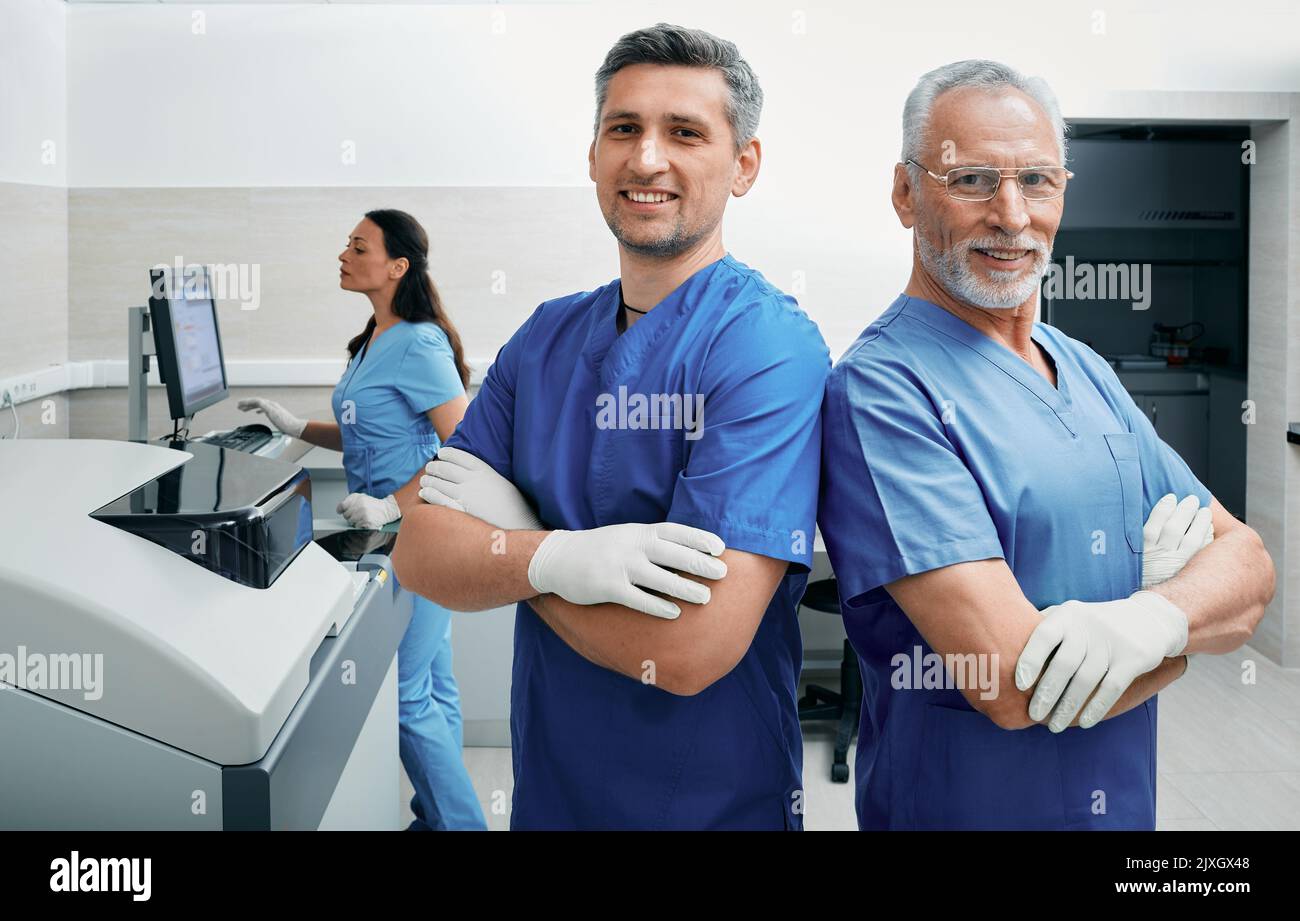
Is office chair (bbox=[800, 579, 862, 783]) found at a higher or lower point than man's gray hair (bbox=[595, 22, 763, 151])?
lower

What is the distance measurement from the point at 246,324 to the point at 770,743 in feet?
9.75

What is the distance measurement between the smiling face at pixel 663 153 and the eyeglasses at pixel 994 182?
0.74ft

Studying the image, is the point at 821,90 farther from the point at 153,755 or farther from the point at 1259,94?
the point at 153,755

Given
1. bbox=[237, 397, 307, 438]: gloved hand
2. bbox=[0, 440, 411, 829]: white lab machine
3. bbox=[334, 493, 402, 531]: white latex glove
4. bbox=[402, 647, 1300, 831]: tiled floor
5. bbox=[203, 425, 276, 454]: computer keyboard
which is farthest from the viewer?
bbox=[237, 397, 307, 438]: gloved hand

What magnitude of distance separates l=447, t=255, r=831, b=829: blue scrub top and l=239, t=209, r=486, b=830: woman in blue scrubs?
1.09 m

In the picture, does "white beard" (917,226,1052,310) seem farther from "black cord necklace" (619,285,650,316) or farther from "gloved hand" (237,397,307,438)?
"gloved hand" (237,397,307,438)

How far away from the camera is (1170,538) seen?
1.12 meters

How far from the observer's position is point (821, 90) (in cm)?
362

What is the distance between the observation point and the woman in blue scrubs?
2266 mm

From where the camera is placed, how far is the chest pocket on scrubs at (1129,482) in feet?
3.66

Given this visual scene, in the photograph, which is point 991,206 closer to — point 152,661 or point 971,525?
point 971,525

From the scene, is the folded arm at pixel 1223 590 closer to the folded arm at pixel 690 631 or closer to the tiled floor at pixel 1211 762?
the folded arm at pixel 690 631

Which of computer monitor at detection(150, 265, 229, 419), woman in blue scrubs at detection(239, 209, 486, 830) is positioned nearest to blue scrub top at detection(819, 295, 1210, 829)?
woman in blue scrubs at detection(239, 209, 486, 830)

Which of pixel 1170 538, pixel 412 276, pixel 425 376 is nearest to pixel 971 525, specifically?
pixel 1170 538
